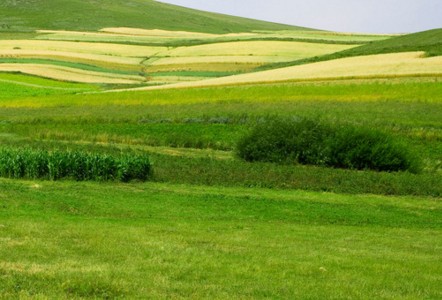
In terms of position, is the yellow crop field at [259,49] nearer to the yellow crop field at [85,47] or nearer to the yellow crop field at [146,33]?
the yellow crop field at [85,47]

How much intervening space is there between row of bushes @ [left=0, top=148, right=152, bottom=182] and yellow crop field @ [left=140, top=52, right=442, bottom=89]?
35.1m

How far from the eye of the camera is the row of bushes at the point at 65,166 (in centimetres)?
2900

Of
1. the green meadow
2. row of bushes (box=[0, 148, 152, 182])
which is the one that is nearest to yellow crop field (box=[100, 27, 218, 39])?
the green meadow

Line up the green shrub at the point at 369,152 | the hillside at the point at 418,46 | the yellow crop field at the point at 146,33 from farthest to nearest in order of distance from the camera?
the yellow crop field at the point at 146,33 → the hillside at the point at 418,46 → the green shrub at the point at 369,152

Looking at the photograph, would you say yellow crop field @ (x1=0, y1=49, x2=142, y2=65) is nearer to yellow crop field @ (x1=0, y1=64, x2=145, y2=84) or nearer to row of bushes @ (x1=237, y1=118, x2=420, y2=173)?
yellow crop field @ (x1=0, y1=64, x2=145, y2=84)

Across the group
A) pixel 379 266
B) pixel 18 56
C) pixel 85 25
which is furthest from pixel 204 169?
pixel 85 25

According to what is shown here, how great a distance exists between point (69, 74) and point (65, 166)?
6147cm

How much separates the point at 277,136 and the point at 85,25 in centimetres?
12823

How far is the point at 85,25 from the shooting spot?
518 feet

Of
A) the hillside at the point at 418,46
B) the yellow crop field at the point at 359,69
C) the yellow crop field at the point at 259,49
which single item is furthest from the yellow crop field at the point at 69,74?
the hillside at the point at 418,46

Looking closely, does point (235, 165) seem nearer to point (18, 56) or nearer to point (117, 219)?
point (117, 219)

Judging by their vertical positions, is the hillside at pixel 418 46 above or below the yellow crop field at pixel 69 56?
above

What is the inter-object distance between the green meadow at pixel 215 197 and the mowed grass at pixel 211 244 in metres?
0.05

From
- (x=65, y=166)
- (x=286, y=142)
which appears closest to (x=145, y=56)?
(x=286, y=142)
